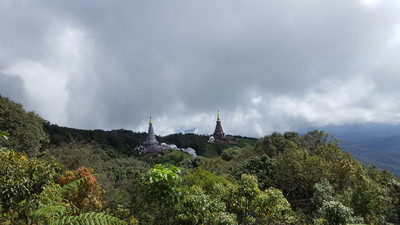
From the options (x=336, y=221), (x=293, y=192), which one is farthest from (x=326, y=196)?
(x=336, y=221)

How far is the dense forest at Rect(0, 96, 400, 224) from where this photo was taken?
11.6 ft

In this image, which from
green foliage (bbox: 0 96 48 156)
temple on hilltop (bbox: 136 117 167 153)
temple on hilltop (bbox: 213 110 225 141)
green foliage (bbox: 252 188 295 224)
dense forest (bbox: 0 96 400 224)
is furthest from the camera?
temple on hilltop (bbox: 213 110 225 141)

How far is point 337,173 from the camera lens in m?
14.6

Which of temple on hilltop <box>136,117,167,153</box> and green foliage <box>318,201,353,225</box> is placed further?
temple on hilltop <box>136,117,167,153</box>

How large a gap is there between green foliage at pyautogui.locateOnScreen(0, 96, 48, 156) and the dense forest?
70mm

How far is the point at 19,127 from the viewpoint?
727 inches

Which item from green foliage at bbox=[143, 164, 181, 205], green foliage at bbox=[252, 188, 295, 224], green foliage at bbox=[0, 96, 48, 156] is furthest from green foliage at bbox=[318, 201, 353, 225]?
green foliage at bbox=[0, 96, 48, 156]

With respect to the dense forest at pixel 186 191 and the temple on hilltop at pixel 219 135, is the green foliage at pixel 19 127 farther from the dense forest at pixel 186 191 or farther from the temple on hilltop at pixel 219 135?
the temple on hilltop at pixel 219 135

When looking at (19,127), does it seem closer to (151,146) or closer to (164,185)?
(164,185)

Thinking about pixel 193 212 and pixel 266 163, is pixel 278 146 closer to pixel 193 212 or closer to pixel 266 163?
pixel 266 163

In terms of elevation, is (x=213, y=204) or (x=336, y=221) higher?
(x=213, y=204)

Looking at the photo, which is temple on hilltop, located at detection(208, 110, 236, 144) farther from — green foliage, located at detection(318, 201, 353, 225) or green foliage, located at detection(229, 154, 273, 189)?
green foliage, located at detection(318, 201, 353, 225)

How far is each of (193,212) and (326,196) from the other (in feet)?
30.9

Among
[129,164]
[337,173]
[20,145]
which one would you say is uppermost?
[20,145]
